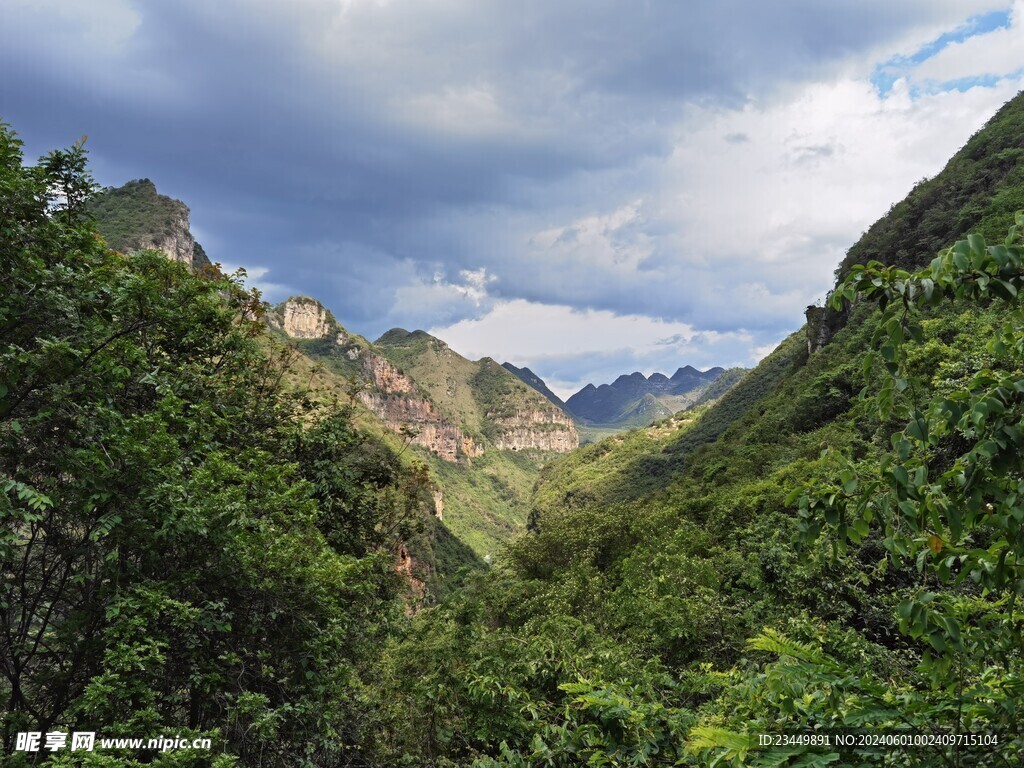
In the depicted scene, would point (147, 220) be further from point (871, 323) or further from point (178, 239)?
point (871, 323)

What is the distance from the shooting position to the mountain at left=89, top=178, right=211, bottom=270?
4505 inches

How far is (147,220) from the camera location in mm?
124875

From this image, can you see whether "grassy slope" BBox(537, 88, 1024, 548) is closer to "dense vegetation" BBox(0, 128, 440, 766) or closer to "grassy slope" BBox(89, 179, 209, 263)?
"dense vegetation" BBox(0, 128, 440, 766)

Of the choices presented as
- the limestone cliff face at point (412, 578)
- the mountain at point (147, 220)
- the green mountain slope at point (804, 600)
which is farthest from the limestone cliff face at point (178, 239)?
the limestone cliff face at point (412, 578)

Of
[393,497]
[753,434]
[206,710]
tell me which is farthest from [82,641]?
[753,434]

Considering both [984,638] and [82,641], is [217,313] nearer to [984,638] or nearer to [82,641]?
[82,641]

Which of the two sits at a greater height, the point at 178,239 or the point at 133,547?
the point at 178,239

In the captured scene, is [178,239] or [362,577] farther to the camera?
[178,239]

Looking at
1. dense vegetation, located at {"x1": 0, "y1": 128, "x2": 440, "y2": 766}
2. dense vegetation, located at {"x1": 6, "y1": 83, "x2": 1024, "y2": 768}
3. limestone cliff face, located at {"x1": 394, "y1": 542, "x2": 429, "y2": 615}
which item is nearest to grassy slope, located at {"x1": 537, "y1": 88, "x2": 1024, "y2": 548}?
dense vegetation, located at {"x1": 6, "y1": 83, "x2": 1024, "y2": 768}

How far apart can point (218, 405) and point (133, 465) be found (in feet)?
11.3

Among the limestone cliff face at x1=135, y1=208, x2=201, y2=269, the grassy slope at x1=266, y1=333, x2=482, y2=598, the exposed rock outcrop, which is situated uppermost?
the limestone cliff face at x1=135, y1=208, x2=201, y2=269

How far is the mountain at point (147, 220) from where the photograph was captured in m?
114

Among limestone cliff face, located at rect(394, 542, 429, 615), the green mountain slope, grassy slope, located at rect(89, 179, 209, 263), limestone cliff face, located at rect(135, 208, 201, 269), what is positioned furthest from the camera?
limestone cliff face, located at rect(135, 208, 201, 269)

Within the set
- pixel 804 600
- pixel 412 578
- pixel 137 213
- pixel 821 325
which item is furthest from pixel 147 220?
pixel 804 600
